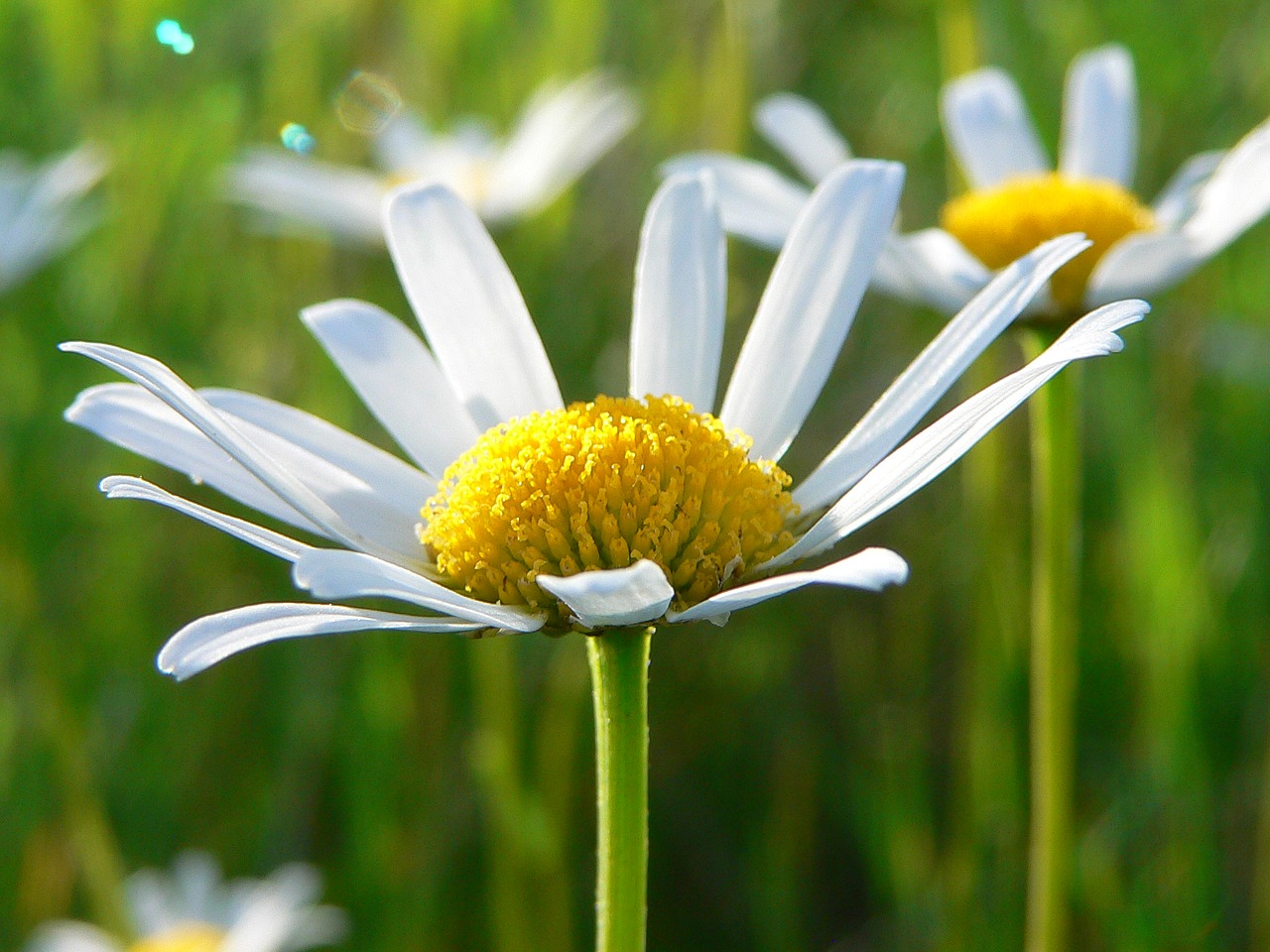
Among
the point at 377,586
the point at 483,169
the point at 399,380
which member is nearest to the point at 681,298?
the point at 399,380

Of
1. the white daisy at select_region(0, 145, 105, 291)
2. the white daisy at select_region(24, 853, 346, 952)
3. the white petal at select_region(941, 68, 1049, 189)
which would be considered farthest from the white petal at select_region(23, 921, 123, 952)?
the white petal at select_region(941, 68, 1049, 189)

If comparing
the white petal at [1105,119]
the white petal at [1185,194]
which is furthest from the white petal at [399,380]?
the white petal at [1105,119]

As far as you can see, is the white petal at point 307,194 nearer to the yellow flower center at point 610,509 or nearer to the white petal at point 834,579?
the yellow flower center at point 610,509

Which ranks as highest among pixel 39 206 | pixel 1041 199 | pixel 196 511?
pixel 39 206

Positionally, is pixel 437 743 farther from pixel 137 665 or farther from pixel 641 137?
pixel 641 137

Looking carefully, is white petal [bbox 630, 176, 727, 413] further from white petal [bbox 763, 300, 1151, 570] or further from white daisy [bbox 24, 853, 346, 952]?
white daisy [bbox 24, 853, 346, 952]

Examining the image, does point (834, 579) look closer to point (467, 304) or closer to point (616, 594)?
point (616, 594)

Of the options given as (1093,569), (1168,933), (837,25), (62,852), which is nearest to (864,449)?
(1168,933)
